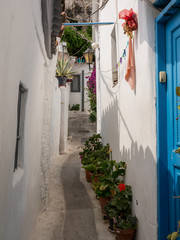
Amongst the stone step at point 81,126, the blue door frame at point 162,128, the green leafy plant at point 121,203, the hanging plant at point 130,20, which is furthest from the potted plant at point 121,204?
the stone step at point 81,126

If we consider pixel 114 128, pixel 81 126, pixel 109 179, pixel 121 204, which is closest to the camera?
pixel 121 204

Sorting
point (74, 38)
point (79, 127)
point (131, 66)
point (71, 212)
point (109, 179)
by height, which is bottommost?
point (71, 212)

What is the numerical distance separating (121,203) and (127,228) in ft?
1.20

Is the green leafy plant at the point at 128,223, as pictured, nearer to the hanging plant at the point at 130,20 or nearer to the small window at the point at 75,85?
the hanging plant at the point at 130,20

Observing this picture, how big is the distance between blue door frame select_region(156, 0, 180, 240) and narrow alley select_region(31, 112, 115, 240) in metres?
1.32

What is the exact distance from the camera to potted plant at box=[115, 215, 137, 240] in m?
2.94

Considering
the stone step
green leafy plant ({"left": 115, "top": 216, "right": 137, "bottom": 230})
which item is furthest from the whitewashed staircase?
green leafy plant ({"left": 115, "top": 216, "right": 137, "bottom": 230})

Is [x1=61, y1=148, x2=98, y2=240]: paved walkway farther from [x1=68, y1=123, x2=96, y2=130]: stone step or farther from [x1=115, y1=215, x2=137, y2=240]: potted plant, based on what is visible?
[x1=68, y1=123, x2=96, y2=130]: stone step

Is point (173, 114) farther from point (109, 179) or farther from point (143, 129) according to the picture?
point (109, 179)

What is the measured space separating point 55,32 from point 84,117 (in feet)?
42.4

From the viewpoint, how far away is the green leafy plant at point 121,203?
A: 3180mm

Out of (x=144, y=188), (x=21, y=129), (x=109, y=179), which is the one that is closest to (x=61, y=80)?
(x=109, y=179)

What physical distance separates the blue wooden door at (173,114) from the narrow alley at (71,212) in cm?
150

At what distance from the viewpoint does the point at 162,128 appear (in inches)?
92.0
